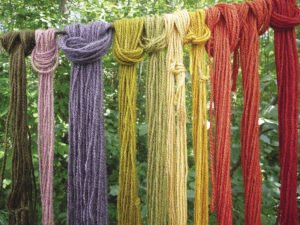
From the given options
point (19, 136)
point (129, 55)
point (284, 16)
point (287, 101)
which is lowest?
point (19, 136)

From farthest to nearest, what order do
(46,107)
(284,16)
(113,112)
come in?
(113,112) → (46,107) → (284,16)

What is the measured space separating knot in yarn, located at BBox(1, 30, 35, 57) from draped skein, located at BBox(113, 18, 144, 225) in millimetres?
270

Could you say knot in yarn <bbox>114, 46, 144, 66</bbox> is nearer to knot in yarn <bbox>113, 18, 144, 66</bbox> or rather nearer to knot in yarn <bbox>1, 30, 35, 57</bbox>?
knot in yarn <bbox>113, 18, 144, 66</bbox>

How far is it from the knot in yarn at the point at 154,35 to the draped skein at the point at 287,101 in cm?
31

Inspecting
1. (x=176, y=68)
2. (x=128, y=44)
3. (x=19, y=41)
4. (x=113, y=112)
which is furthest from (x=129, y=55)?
(x=113, y=112)

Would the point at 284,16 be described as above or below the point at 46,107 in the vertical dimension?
above

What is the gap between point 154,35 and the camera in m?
0.98

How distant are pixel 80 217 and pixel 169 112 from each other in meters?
0.40

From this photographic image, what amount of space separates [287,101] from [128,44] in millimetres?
478

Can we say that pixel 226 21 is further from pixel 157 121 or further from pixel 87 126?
pixel 87 126

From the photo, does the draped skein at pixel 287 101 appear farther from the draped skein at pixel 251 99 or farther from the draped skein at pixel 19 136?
the draped skein at pixel 19 136

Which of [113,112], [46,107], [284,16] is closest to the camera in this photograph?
[284,16]

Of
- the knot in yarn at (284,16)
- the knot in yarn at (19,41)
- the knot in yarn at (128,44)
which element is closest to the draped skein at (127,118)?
the knot in yarn at (128,44)

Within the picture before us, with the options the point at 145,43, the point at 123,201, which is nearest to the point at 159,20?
the point at 145,43
